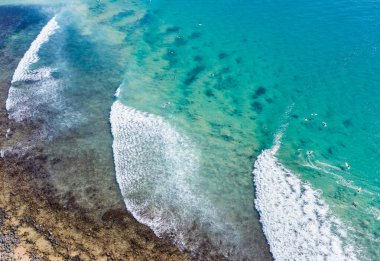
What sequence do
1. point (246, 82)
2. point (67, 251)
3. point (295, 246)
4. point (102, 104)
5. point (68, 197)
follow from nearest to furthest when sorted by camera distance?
point (67, 251), point (295, 246), point (68, 197), point (102, 104), point (246, 82)

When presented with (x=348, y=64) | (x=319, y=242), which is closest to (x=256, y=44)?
(x=348, y=64)

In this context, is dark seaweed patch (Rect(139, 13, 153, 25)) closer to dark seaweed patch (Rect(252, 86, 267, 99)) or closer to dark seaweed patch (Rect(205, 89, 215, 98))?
dark seaweed patch (Rect(205, 89, 215, 98))

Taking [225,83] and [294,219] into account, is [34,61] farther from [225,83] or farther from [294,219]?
[294,219]

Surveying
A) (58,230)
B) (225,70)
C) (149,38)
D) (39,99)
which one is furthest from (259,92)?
(58,230)

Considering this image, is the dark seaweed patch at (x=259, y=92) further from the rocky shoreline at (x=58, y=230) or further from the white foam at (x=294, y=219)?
the rocky shoreline at (x=58, y=230)

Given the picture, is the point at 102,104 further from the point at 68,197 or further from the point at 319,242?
the point at 319,242

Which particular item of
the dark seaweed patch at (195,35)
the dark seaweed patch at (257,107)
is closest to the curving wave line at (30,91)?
the dark seaweed patch at (195,35)
